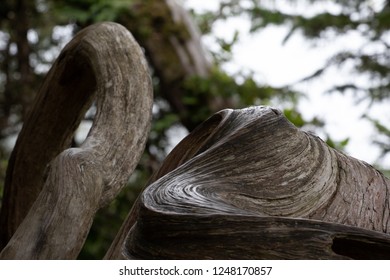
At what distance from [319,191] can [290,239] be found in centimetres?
37

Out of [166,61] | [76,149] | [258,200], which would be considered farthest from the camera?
[166,61]

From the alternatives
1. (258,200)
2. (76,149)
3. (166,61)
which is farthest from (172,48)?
(258,200)

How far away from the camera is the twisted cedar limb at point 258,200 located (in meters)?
1.68

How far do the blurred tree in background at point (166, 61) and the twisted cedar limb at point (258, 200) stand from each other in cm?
284

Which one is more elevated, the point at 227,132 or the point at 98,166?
the point at 227,132

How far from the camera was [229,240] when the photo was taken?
66.4 inches

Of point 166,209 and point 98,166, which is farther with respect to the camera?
point 98,166

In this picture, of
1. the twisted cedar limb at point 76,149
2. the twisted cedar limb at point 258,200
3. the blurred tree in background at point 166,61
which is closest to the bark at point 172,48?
the blurred tree in background at point 166,61

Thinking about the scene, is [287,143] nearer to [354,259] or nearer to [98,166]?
[354,259]

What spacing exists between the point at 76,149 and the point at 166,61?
372 cm

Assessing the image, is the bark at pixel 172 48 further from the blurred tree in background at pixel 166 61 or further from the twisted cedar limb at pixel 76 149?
the twisted cedar limb at pixel 76 149

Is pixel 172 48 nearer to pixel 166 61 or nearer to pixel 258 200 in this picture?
pixel 166 61

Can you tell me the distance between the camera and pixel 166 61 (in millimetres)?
6020
